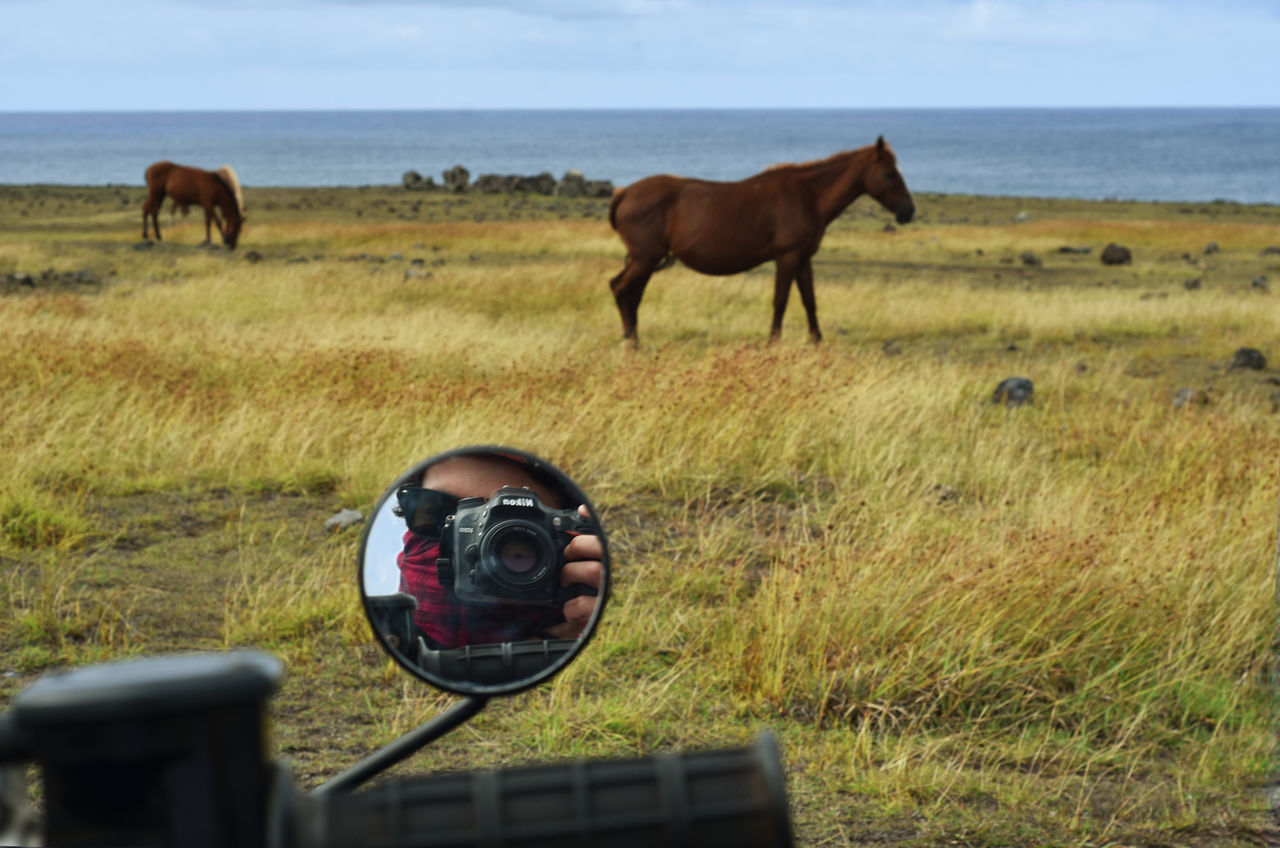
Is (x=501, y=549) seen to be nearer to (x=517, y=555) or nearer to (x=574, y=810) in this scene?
(x=517, y=555)

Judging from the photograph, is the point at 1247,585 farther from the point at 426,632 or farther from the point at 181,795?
the point at 181,795

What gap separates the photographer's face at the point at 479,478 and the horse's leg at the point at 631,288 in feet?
32.4

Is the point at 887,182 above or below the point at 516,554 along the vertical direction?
above

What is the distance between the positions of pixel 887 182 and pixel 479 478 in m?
10.3

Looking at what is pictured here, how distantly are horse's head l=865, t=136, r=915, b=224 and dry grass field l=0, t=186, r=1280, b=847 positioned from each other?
151 cm

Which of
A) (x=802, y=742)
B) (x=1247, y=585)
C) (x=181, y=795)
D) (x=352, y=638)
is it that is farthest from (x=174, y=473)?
(x=181, y=795)

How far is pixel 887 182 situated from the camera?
35.7ft

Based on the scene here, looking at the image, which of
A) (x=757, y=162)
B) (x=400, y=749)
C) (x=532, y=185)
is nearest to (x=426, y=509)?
(x=400, y=749)

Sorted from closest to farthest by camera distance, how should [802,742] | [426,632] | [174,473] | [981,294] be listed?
[426,632] → [802,742] → [174,473] → [981,294]

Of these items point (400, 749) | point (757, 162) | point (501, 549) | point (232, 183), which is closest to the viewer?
point (400, 749)

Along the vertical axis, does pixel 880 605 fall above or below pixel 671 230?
below

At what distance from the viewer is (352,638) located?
4.34m

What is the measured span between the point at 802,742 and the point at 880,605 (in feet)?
2.29

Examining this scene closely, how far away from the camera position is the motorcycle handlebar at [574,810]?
622mm
